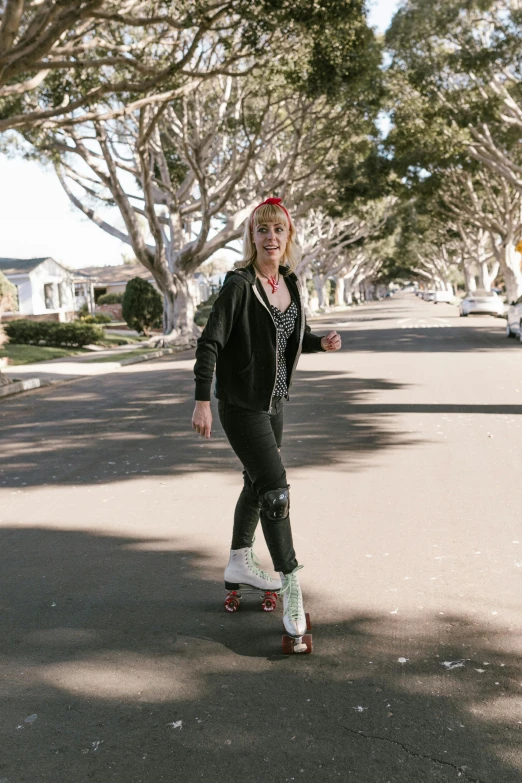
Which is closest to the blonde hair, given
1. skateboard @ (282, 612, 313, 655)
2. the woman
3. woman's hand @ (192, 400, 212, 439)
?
the woman

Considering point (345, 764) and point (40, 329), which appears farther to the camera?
point (40, 329)

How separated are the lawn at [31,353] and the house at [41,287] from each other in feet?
52.7

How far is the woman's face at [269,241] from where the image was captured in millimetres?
4238

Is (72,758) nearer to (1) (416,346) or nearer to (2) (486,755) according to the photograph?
(2) (486,755)

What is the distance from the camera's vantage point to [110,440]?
10297 mm

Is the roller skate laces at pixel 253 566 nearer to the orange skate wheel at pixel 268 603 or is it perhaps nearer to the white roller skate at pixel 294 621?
the orange skate wheel at pixel 268 603

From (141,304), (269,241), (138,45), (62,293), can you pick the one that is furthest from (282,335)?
(62,293)

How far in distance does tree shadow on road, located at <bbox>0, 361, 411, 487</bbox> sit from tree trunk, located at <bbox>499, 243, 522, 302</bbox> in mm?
27811

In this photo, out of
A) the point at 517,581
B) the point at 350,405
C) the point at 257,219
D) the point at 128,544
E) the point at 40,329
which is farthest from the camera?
the point at 40,329

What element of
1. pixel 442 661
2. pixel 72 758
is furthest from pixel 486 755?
pixel 72 758

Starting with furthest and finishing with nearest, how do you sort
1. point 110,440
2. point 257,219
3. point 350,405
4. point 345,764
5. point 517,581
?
1. point 350,405
2. point 110,440
3. point 517,581
4. point 257,219
5. point 345,764

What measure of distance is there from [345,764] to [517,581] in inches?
85.4

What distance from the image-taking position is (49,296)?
49.6 metres

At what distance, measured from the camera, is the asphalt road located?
3111 mm
